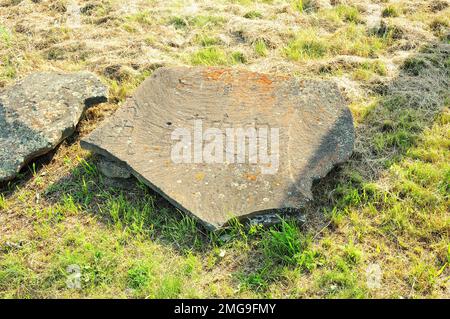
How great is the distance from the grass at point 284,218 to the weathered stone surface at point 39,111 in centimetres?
20

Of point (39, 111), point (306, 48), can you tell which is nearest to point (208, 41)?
point (306, 48)

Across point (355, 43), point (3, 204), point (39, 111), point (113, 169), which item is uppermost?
point (355, 43)

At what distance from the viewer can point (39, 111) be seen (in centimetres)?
418

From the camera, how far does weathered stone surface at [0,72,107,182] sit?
12.9 ft

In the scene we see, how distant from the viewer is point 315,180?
3.64 meters

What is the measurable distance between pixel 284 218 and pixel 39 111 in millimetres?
2173

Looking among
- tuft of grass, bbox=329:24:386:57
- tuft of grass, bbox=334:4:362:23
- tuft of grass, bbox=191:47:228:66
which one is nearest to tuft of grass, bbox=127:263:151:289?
tuft of grass, bbox=191:47:228:66

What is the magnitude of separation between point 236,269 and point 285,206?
52cm

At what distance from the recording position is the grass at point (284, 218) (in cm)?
322

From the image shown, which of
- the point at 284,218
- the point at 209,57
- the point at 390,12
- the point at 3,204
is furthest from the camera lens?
the point at 390,12

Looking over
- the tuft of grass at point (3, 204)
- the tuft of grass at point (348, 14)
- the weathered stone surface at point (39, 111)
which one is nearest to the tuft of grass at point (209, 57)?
the weathered stone surface at point (39, 111)

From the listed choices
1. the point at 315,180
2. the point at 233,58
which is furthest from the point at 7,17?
the point at 315,180

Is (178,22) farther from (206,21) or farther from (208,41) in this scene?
(208,41)
